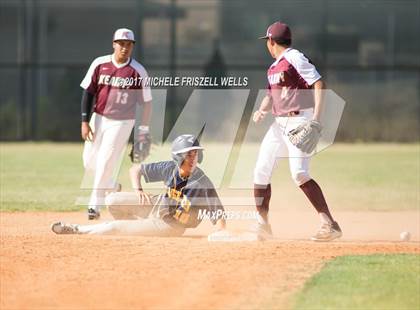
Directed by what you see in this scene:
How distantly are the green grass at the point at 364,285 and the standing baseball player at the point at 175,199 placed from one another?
5.43 feet

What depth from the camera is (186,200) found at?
9.21 metres

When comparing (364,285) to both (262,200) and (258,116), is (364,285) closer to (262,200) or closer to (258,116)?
(262,200)

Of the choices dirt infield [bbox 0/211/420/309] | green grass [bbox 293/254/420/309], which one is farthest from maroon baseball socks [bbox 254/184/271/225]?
green grass [bbox 293/254/420/309]

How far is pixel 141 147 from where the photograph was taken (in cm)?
1135

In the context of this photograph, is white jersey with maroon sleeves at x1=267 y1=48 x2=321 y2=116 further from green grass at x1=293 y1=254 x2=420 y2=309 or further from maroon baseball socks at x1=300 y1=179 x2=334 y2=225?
green grass at x1=293 y1=254 x2=420 y2=309

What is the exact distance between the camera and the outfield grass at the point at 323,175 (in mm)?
14375

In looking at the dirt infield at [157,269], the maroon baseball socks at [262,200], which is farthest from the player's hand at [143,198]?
the maroon baseball socks at [262,200]

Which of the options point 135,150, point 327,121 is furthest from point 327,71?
point 135,150

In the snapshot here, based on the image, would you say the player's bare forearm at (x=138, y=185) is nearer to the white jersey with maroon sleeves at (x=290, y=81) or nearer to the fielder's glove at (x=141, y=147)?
the white jersey with maroon sleeves at (x=290, y=81)

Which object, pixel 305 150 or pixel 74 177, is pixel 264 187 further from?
pixel 74 177

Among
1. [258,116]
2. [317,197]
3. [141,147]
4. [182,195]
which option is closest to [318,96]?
[258,116]

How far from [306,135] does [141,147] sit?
2847mm

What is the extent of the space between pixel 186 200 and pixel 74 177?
9.32 metres

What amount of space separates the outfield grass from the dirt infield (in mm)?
4478
